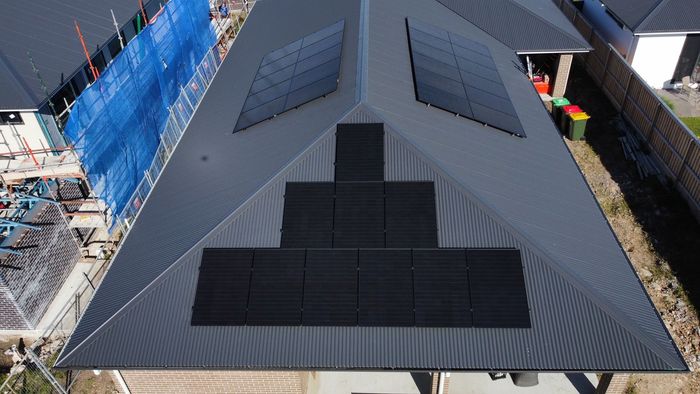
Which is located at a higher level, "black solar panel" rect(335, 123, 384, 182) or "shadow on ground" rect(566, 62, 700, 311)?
"black solar panel" rect(335, 123, 384, 182)

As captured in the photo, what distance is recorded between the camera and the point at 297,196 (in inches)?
631

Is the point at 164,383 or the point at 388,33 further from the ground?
the point at 388,33

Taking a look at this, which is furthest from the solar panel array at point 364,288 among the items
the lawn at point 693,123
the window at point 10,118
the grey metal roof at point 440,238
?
the lawn at point 693,123

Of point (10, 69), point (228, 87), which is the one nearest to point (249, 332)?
point (228, 87)

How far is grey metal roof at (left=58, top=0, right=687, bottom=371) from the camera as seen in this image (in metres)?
13.6

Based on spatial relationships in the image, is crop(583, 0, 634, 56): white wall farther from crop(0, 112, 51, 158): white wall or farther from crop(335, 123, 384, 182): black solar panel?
crop(0, 112, 51, 158): white wall

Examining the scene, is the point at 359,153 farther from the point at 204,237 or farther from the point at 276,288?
the point at 204,237

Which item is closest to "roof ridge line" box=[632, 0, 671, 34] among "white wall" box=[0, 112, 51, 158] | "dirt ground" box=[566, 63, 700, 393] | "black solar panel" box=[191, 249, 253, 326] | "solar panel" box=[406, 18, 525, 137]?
"dirt ground" box=[566, 63, 700, 393]

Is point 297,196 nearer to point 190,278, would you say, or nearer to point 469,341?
point 190,278

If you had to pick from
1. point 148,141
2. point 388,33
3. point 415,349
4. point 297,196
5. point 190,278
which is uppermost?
point 388,33

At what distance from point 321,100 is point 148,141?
44.4 ft

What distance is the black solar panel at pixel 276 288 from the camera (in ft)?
46.6

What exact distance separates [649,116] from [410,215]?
18.2m

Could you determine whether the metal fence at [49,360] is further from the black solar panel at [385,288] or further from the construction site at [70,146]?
the black solar panel at [385,288]
